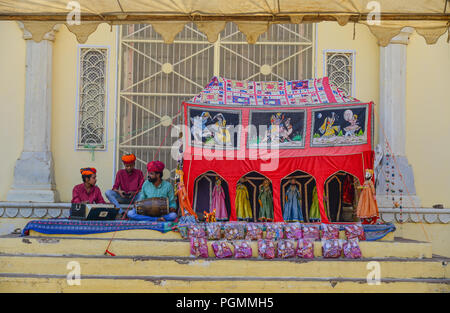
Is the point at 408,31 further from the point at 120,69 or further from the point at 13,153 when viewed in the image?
the point at 13,153

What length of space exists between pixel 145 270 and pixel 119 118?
153 inches

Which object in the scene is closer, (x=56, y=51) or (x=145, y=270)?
(x=145, y=270)

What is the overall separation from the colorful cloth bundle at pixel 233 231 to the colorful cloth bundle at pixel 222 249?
322 millimetres

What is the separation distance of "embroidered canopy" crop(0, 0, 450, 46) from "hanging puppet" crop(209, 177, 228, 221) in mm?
3566

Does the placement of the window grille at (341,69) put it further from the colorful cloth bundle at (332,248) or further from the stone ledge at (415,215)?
the colorful cloth bundle at (332,248)

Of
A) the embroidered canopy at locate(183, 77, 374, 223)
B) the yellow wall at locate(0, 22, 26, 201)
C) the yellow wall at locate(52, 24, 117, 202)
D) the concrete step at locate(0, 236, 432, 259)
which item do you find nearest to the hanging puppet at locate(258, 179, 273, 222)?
the embroidered canopy at locate(183, 77, 374, 223)

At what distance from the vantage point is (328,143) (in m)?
8.66

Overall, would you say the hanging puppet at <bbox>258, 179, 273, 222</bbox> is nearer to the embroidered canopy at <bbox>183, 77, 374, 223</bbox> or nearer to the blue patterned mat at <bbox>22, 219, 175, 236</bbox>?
the embroidered canopy at <bbox>183, 77, 374, 223</bbox>

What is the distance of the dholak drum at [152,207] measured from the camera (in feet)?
28.0

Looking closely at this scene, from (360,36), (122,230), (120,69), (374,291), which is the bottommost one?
(374,291)

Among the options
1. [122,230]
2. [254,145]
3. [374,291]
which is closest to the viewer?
[374,291]

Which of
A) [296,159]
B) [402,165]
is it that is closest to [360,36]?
[402,165]

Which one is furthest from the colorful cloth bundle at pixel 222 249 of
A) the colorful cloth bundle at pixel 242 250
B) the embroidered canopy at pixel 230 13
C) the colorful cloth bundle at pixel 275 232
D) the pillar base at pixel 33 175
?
the pillar base at pixel 33 175

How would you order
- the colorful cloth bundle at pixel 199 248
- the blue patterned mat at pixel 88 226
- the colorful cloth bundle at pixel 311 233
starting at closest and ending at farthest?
the colorful cloth bundle at pixel 199 248 → the blue patterned mat at pixel 88 226 → the colorful cloth bundle at pixel 311 233
